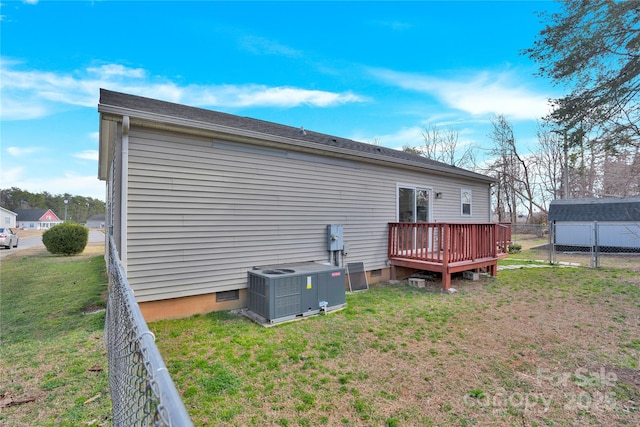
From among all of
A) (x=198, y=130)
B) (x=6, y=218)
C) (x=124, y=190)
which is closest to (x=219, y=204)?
(x=198, y=130)

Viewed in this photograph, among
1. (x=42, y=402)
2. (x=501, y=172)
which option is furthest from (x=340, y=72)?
(x=501, y=172)

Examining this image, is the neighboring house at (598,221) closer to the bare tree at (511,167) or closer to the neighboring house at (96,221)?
the bare tree at (511,167)

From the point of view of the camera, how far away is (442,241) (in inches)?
275

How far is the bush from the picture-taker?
13.0 metres

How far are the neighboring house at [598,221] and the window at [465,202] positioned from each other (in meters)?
5.48

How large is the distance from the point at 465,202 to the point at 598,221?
957 centimetres

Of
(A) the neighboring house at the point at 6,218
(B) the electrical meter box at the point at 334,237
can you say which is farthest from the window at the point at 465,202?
Answer: (A) the neighboring house at the point at 6,218

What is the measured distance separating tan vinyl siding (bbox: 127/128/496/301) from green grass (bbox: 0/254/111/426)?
109 centimetres

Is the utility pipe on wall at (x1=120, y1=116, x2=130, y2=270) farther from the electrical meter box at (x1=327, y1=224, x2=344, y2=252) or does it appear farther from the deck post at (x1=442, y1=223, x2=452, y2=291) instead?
the deck post at (x1=442, y1=223, x2=452, y2=291)

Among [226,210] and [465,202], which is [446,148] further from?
[226,210]

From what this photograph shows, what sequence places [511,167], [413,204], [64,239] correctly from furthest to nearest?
[511,167]
[64,239]
[413,204]

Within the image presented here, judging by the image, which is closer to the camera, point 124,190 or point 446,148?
point 124,190

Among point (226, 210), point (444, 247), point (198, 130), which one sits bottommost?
point (444, 247)

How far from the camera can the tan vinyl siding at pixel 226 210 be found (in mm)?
4449
